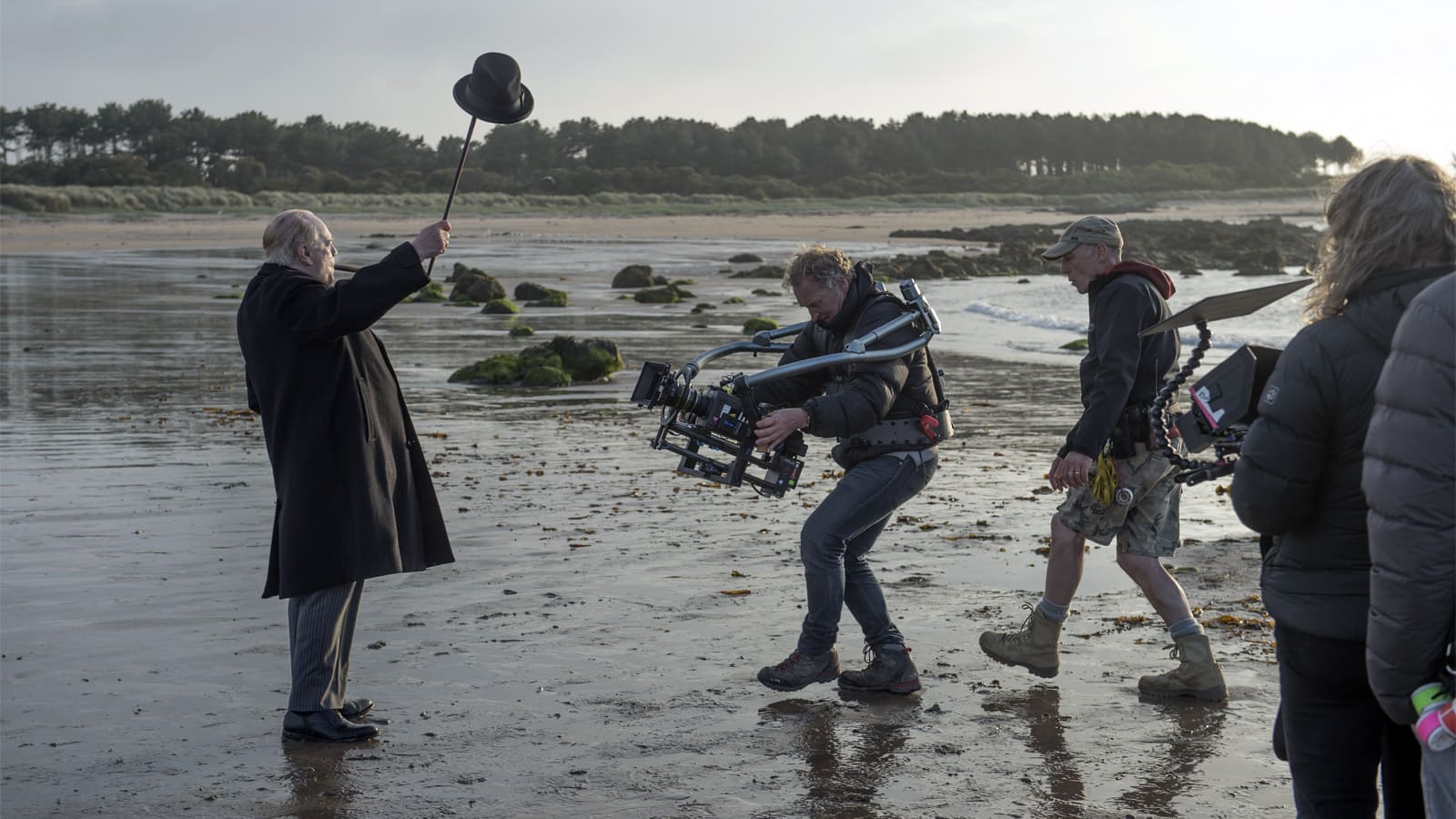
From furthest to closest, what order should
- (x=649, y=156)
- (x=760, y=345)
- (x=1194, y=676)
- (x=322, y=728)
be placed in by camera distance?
(x=649, y=156), (x=760, y=345), (x=1194, y=676), (x=322, y=728)

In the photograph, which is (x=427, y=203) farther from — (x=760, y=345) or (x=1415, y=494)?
(x=1415, y=494)

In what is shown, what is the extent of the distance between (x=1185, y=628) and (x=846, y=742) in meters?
1.45

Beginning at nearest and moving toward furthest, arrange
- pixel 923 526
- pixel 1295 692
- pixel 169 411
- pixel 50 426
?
pixel 1295 692 < pixel 923 526 < pixel 50 426 < pixel 169 411

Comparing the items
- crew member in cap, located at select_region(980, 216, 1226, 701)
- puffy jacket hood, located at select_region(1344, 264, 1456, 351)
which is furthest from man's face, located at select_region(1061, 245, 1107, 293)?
puffy jacket hood, located at select_region(1344, 264, 1456, 351)

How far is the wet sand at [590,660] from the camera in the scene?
4.69 meters

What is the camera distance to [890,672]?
5664mm

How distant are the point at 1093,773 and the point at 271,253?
3498mm

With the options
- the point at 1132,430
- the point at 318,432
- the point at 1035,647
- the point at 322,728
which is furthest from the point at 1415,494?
the point at 322,728

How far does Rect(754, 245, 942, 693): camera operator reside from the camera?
5.49 m

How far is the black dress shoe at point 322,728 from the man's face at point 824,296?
230 centimetres

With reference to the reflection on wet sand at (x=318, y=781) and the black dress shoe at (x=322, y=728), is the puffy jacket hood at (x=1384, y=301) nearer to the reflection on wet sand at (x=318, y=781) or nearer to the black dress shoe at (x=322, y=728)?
the reflection on wet sand at (x=318, y=781)

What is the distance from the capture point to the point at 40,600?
679cm

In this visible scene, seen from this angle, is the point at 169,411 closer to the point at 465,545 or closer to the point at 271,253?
the point at 465,545

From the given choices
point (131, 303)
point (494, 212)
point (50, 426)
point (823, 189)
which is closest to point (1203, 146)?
point (823, 189)
